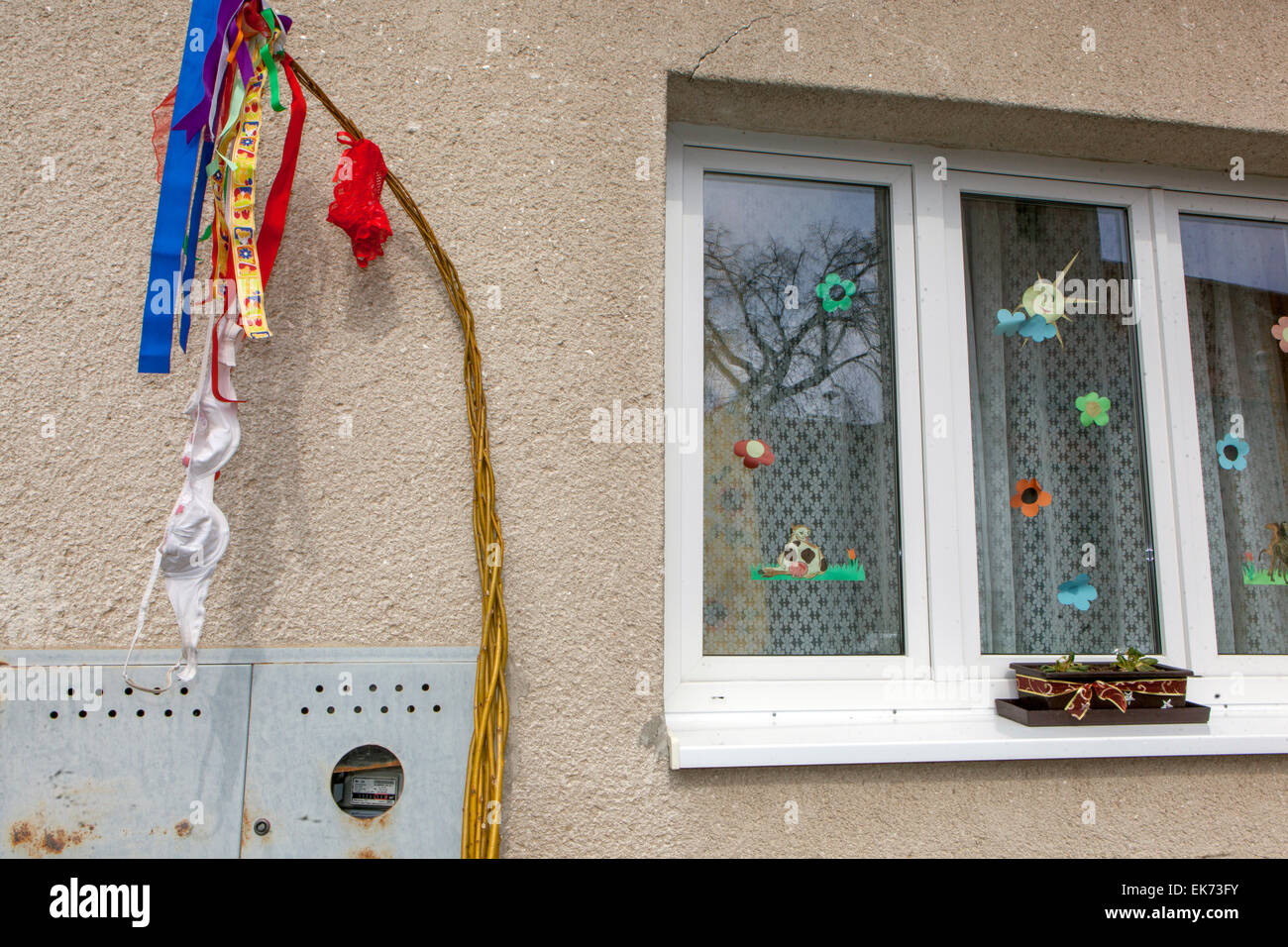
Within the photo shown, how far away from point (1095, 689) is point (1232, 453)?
86 cm

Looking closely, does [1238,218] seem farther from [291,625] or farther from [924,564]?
[291,625]

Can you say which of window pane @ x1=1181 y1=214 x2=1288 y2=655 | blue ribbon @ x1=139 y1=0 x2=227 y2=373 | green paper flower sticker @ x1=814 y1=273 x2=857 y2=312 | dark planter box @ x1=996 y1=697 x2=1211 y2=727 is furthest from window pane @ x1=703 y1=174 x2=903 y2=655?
blue ribbon @ x1=139 y1=0 x2=227 y2=373

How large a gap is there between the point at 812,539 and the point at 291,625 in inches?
45.0

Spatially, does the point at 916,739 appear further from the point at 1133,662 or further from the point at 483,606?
the point at 483,606

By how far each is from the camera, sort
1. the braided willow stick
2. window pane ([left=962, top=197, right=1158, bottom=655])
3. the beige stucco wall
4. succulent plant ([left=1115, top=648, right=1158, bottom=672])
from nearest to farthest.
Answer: the braided willow stick
the beige stucco wall
succulent plant ([left=1115, top=648, right=1158, bottom=672])
window pane ([left=962, top=197, right=1158, bottom=655])

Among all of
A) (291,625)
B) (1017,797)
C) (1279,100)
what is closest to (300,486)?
(291,625)

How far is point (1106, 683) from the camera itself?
176cm

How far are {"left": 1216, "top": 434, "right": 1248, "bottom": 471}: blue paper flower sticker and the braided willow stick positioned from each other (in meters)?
1.90

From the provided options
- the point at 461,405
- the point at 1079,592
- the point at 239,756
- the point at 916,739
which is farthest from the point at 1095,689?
the point at 239,756

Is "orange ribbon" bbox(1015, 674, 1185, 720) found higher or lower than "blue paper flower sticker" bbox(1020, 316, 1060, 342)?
lower

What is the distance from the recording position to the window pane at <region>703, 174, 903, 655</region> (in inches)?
72.3

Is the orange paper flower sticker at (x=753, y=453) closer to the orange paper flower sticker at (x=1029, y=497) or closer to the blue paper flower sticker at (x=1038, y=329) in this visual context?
the orange paper flower sticker at (x=1029, y=497)

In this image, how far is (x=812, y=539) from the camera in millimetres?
1877

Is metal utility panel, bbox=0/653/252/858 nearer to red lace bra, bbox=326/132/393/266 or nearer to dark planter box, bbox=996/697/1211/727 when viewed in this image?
red lace bra, bbox=326/132/393/266
